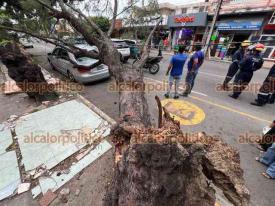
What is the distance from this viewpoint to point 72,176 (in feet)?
8.29

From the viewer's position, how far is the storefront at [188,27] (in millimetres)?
16195

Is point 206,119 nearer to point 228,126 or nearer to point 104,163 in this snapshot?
point 228,126

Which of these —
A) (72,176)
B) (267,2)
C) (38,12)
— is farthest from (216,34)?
(72,176)

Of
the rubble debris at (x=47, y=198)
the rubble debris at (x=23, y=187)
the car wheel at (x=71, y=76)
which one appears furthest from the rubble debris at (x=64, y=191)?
the car wheel at (x=71, y=76)

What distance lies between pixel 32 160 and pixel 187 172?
283 cm

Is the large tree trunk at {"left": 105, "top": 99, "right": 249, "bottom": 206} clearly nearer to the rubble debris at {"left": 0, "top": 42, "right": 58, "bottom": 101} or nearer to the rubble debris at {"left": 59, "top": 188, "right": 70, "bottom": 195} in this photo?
the rubble debris at {"left": 59, "top": 188, "right": 70, "bottom": 195}

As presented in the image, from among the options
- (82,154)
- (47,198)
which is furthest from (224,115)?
(47,198)

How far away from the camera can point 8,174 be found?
252 centimetres

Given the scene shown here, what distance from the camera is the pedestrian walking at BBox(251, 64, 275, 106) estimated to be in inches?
178

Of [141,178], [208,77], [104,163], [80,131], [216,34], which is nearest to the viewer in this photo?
[141,178]

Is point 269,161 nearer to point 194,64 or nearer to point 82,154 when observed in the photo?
point 194,64

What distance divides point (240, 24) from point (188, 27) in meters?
5.64

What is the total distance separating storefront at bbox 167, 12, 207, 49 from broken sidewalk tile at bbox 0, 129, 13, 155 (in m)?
15.9

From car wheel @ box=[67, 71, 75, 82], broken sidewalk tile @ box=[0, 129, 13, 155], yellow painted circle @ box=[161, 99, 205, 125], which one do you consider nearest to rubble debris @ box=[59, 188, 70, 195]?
broken sidewalk tile @ box=[0, 129, 13, 155]
